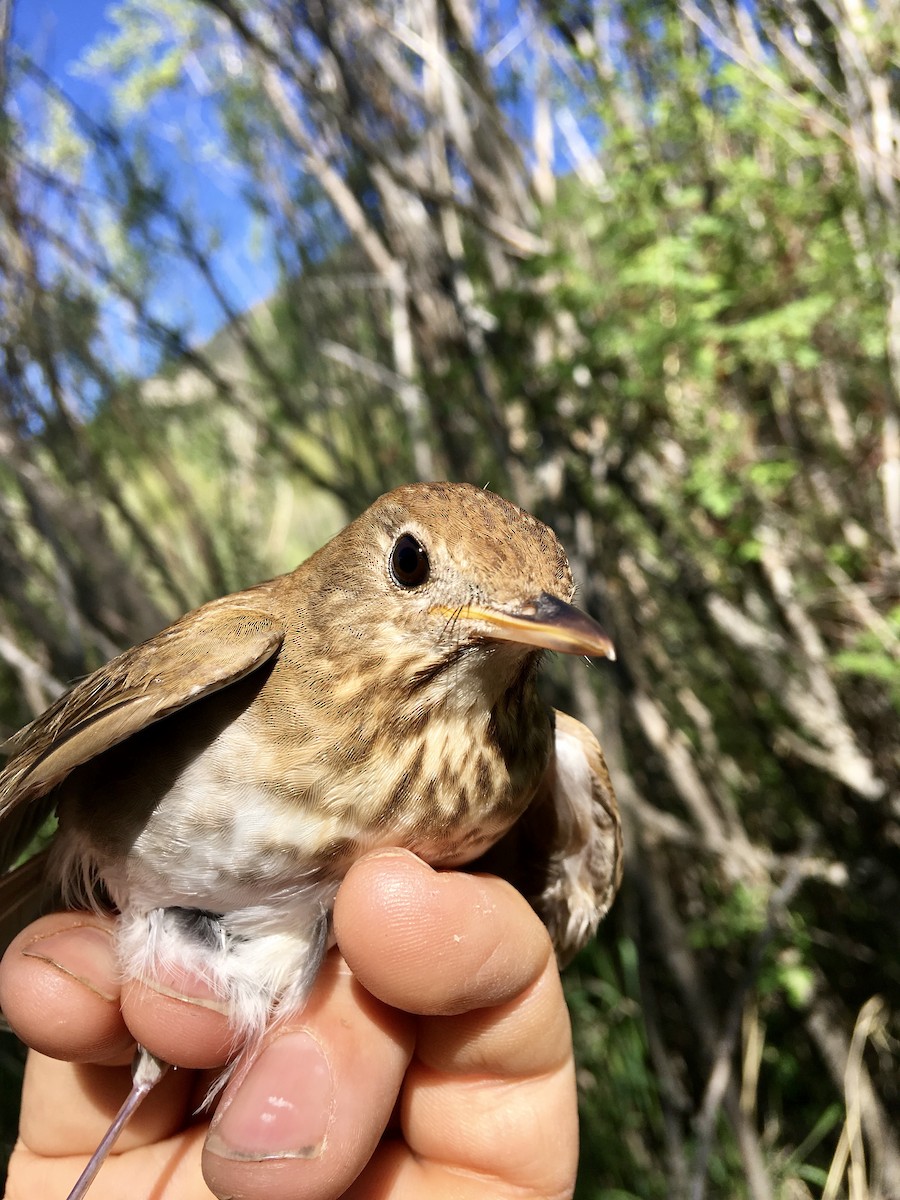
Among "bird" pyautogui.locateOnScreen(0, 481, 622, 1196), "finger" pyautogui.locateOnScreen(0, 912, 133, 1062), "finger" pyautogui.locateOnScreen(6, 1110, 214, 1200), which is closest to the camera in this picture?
"bird" pyautogui.locateOnScreen(0, 481, 622, 1196)

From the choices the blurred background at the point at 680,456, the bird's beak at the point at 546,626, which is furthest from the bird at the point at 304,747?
the blurred background at the point at 680,456

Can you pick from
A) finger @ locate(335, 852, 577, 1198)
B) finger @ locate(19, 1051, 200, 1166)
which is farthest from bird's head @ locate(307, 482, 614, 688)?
finger @ locate(19, 1051, 200, 1166)

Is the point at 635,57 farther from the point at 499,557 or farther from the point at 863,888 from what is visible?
the point at 863,888

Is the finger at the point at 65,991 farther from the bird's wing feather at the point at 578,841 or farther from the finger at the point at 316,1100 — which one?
the bird's wing feather at the point at 578,841

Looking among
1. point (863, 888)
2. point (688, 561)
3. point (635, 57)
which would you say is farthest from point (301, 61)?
point (863, 888)

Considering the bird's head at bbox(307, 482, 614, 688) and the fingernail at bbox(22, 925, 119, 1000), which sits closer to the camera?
the bird's head at bbox(307, 482, 614, 688)

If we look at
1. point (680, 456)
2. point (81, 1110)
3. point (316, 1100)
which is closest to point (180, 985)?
point (316, 1100)

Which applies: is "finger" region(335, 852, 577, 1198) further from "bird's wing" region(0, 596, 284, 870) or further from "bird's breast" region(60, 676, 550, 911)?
"bird's wing" region(0, 596, 284, 870)
